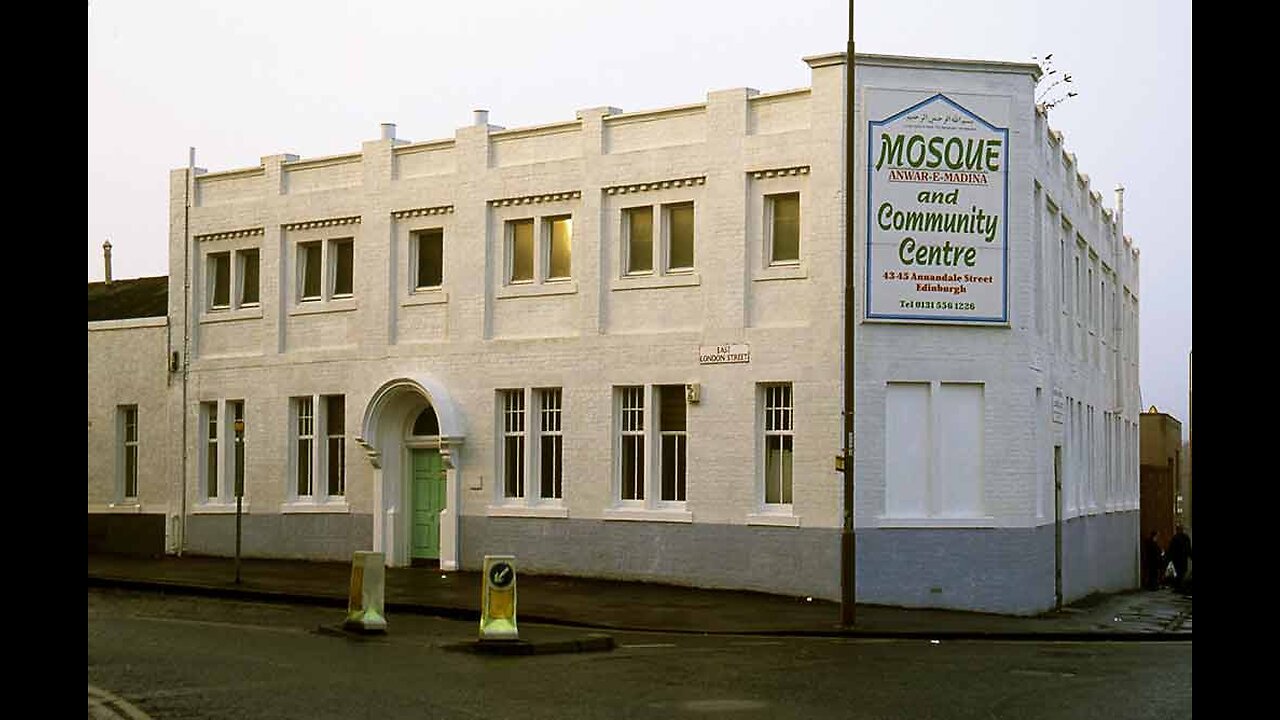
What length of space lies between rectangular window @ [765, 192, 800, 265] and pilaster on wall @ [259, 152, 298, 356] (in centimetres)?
1146

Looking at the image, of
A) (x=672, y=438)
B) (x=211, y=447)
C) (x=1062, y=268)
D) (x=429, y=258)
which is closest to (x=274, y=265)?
(x=429, y=258)

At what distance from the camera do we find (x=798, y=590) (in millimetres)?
27000

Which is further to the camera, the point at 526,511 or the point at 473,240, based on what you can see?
the point at 473,240

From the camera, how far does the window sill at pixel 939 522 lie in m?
26.7

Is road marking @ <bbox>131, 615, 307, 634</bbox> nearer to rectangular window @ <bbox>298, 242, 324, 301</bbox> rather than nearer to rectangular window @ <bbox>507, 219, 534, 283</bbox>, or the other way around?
rectangular window @ <bbox>507, 219, 534, 283</bbox>

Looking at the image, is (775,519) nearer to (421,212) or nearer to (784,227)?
(784,227)

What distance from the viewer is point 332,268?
34188 millimetres

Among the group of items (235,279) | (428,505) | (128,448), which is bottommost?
(428,505)

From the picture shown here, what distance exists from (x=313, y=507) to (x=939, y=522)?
13273 mm
